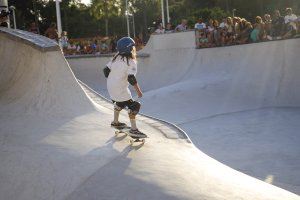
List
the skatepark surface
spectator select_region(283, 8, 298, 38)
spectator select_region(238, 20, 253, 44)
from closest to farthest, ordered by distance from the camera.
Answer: the skatepark surface → spectator select_region(283, 8, 298, 38) → spectator select_region(238, 20, 253, 44)

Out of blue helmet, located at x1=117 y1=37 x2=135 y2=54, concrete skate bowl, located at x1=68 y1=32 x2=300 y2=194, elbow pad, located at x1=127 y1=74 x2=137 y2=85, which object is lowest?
concrete skate bowl, located at x1=68 y1=32 x2=300 y2=194

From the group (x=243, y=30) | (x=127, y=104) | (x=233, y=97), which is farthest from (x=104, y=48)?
(x=127, y=104)

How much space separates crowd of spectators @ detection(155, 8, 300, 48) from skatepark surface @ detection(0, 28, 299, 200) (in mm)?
9185

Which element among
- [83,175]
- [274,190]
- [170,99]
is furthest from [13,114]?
[170,99]

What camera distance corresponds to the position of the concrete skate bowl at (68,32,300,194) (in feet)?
33.4

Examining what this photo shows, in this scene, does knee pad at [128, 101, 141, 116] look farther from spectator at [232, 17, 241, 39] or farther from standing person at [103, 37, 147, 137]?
spectator at [232, 17, 241, 39]

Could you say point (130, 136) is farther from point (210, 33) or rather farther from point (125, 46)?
point (210, 33)

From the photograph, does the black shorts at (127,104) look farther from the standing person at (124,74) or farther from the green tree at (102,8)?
the green tree at (102,8)

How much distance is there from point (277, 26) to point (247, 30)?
128 cm

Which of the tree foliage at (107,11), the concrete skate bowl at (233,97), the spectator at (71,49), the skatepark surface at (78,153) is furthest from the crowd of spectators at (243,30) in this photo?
the tree foliage at (107,11)

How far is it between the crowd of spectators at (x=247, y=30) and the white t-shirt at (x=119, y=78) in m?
10.8

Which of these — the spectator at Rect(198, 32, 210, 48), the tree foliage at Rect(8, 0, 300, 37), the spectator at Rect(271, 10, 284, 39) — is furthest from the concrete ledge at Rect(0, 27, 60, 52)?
the tree foliage at Rect(8, 0, 300, 37)

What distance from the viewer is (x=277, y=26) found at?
16.3 metres

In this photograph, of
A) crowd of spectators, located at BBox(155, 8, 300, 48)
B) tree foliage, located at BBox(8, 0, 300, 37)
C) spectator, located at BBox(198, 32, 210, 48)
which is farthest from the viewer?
tree foliage, located at BBox(8, 0, 300, 37)
